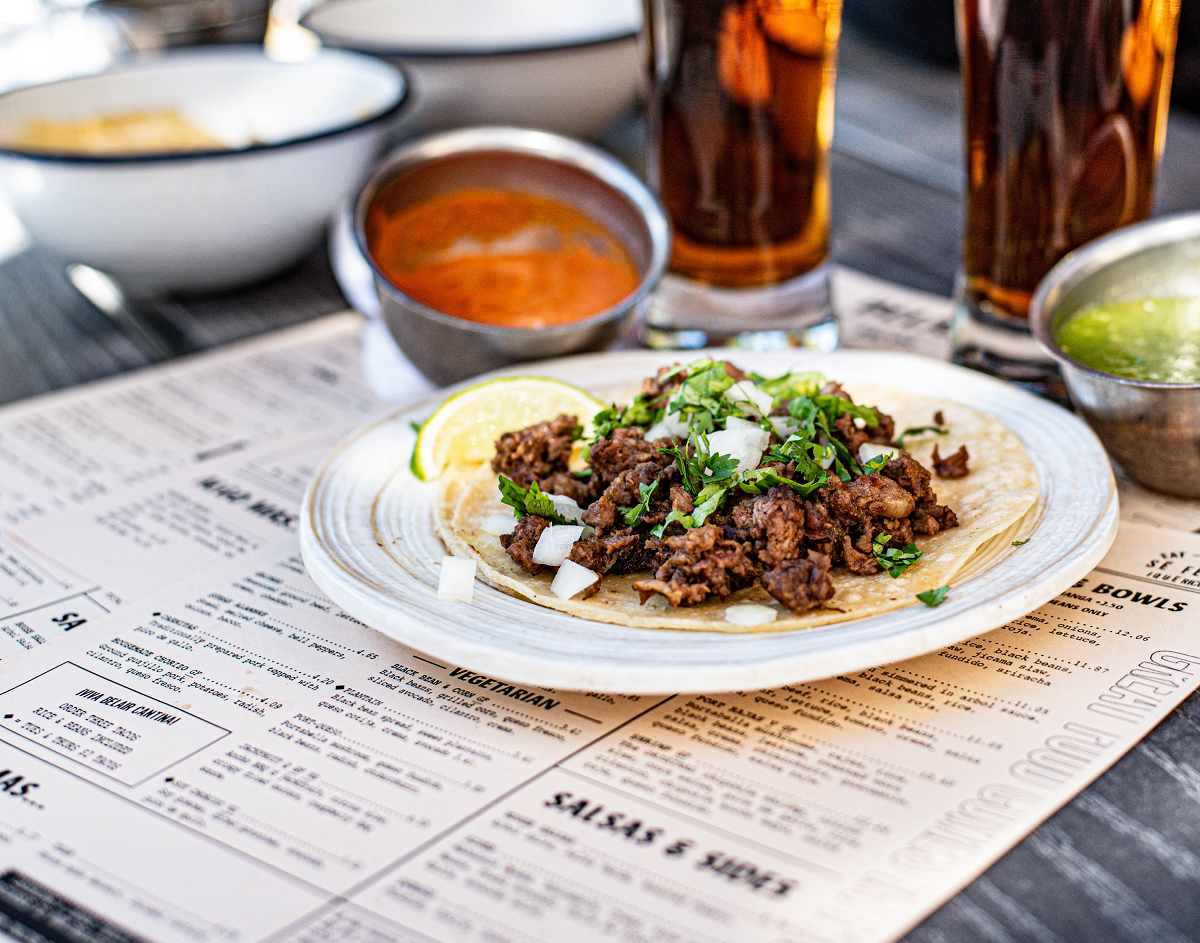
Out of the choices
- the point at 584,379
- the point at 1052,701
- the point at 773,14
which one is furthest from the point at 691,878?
the point at 773,14

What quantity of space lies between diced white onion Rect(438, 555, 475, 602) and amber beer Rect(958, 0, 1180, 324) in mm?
1114

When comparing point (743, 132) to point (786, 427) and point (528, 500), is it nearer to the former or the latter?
point (786, 427)

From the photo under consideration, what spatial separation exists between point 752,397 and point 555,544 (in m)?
0.39

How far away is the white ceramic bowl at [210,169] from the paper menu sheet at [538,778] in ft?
4.16

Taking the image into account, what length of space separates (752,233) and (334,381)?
93 cm

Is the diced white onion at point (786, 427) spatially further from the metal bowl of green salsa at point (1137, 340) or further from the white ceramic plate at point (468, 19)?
the white ceramic plate at point (468, 19)

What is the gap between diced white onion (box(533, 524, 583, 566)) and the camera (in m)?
1.44

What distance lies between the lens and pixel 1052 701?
1.24 meters

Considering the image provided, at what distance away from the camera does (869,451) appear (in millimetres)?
1577

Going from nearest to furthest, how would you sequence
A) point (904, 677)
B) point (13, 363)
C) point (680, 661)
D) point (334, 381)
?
point (680, 661) < point (904, 677) < point (334, 381) < point (13, 363)

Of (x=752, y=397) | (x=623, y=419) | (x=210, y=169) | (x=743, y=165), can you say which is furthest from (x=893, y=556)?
(x=210, y=169)

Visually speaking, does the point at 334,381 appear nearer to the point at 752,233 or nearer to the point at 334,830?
the point at 752,233

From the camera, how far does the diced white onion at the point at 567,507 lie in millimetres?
1541

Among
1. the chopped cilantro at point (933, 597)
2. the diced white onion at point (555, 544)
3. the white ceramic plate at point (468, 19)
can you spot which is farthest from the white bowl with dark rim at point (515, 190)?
the white ceramic plate at point (468, 19)
